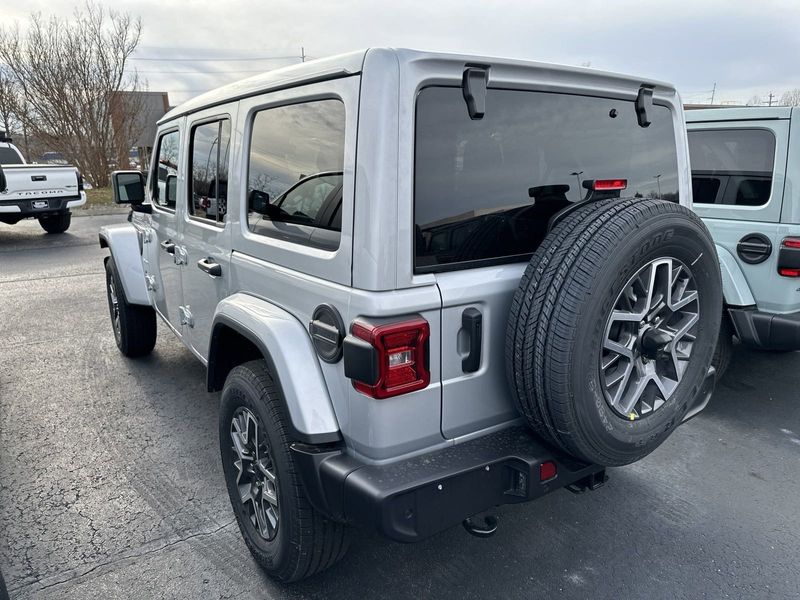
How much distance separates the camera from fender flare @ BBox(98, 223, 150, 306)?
4445mm

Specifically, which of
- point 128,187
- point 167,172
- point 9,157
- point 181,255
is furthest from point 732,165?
point 9,157

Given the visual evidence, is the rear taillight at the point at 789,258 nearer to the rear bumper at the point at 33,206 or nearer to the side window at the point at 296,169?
the side window at the point at 296,169

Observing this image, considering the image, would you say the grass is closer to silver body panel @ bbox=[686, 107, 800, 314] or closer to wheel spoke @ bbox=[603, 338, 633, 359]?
silver body panel @ bbox=[686, 107, 800, 314]

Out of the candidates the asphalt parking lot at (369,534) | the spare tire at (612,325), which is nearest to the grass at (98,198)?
the asphalt parking lot at (369,534)

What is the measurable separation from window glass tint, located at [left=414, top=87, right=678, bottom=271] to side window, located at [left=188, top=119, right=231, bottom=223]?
48.5 inches

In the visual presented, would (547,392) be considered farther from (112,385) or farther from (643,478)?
(112,385)

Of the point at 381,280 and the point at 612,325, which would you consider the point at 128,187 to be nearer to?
the point at 381,280

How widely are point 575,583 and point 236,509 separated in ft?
4.90

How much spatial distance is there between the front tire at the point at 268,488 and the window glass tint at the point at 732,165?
3.53 metres

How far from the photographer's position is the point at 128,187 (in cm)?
412

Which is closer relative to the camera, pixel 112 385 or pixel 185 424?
pixel 185 424

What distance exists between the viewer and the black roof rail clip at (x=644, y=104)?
2471 mm

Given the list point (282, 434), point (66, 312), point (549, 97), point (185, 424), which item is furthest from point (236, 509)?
point (66, 312)

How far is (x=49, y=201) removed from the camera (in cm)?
1134
